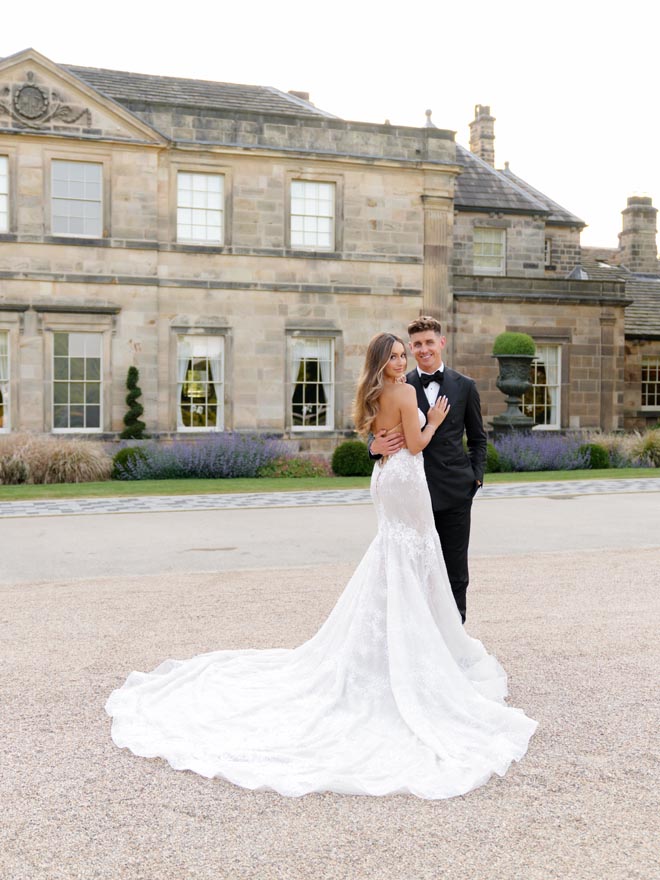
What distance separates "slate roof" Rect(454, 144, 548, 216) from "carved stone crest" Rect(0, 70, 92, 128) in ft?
36.6

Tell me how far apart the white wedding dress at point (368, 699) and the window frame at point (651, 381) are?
25854 millimetres

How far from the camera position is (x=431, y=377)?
585 centimetres

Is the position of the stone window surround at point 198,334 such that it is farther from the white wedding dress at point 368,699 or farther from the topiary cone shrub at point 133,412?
the white wedding dress at point 368,699

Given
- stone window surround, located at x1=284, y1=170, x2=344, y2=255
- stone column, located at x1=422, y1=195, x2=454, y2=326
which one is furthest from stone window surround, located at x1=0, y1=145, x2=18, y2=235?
stone column, located at x1=422, y1=195, x2=454, y2=326

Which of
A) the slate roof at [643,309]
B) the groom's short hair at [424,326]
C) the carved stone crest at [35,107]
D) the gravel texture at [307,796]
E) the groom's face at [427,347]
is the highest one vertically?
the carved stone crest at [35,107]

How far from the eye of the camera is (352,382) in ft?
75.2

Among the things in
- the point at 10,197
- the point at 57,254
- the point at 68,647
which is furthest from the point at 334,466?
the point at 68,647

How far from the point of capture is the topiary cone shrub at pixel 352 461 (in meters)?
19.8

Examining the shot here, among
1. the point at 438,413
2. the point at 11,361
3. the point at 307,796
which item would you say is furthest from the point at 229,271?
the point at 307,796

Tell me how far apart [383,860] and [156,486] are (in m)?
14.0

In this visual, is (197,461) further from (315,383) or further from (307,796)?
(307,796)

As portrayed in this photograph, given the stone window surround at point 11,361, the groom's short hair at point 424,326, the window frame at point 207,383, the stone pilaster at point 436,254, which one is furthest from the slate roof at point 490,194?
the groom's short hair at point 424,326

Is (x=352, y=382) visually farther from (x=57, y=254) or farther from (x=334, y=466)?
(x=57, y=254)

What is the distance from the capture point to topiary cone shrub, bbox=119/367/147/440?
21.1m
